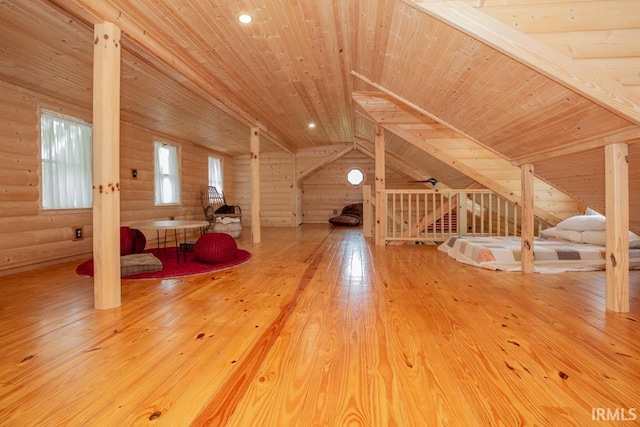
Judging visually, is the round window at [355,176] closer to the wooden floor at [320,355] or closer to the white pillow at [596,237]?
the white pillow at [596,237]

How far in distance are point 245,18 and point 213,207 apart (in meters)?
5.17

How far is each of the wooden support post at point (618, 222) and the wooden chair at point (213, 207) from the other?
550cm

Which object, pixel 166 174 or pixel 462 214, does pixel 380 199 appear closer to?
pixel 462 214

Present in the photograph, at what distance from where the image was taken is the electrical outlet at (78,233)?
383cm

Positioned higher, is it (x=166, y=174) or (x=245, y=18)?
(x=245, y=18)

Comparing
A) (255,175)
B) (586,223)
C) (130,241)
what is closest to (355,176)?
(255,175)

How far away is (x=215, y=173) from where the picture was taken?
7.71 m

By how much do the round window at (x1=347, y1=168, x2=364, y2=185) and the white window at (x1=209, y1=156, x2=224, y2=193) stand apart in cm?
374

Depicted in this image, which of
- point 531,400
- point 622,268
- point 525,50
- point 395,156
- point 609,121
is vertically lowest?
point 531,400

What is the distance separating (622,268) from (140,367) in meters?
2.70

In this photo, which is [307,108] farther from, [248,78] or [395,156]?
[395,156]

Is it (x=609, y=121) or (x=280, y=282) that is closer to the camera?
(x=609, y=121)

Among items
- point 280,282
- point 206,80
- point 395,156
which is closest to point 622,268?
point 280,282

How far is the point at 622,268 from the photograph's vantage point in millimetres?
1913
